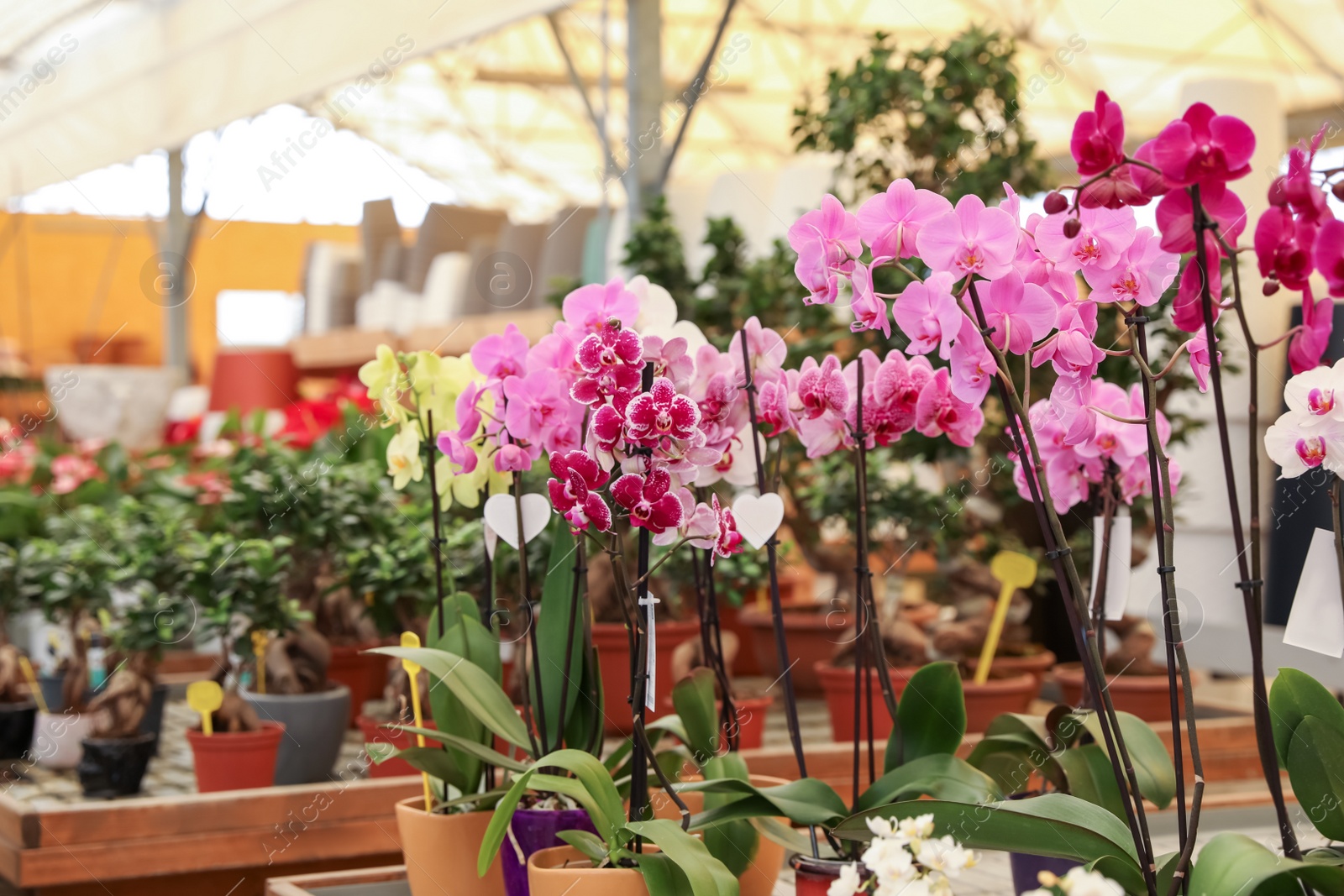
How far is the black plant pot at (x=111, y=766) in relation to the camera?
192 cm

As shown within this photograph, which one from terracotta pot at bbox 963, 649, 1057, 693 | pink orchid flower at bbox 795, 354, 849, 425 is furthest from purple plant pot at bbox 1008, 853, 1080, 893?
terracotta pot at bbox 963, 649, 1057, 693

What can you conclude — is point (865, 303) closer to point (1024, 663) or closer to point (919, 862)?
point (919, 862)

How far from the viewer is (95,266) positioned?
15.8m

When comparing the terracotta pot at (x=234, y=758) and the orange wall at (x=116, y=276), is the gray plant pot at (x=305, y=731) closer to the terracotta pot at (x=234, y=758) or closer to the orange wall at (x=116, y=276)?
the terracotta pot at (x=234, y=758)

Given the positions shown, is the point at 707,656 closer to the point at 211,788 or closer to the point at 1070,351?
the point at 1070,351

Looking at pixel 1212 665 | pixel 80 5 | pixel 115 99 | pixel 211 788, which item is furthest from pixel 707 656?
pixel 80 5

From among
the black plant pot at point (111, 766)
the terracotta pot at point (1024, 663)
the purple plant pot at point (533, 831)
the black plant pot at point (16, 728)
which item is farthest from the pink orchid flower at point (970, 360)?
the black plant pot at point (16, 728)

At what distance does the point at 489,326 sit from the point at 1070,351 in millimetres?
3619

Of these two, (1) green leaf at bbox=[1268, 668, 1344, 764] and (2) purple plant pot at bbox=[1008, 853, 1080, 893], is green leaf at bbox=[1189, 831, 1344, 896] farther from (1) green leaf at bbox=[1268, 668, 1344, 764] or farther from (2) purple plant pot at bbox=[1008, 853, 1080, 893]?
(2) purple plant pot at bbox=[1008, 853, 1080, 893]

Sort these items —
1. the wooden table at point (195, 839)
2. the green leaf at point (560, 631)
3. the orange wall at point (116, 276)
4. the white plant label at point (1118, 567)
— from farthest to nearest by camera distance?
1. the orange wall at point (116, 276)
2. the wooden table at point (195, 839)
3. the green leaf at point (560, 631)
4. the white plant label at point (1118, 567)

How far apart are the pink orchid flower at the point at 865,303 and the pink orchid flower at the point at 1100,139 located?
6.7 inches

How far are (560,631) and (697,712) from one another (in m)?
0.15

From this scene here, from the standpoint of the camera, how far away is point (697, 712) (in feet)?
3.98

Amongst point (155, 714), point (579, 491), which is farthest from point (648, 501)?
point (155, 714)
